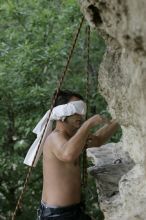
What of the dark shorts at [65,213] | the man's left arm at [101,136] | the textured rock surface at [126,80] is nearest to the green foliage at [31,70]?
the man's left arm at [101,136]

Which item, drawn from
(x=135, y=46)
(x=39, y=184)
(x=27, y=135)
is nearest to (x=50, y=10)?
(x=27, y=135)

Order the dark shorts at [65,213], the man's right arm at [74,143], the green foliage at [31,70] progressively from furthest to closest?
the green foliage at [31,70]
the dark shorts at [65,213]
the man's right arm at [74,143]

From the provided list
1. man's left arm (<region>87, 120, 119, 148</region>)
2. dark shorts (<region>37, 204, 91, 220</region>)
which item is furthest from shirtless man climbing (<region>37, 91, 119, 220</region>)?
man's left arm (<region>87, 120, 119, 148</region>)

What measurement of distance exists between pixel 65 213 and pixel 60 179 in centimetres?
30

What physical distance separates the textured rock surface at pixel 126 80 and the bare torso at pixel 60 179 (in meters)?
0.33

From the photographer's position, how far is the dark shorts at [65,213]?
4395 millimetres

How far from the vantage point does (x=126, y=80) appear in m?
3.28

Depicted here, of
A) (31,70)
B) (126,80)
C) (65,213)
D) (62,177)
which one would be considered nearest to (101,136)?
(62,177)

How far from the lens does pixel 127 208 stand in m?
3.84

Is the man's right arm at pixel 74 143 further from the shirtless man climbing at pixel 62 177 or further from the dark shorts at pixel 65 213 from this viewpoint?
the dark shorts at pixel 65 213

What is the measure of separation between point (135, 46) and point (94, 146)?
2.10m

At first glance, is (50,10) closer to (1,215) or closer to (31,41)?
(31,41)

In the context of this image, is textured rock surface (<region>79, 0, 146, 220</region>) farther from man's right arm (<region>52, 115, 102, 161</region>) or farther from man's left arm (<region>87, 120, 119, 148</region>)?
man's left arm (<region>87, 120, 119, 148</region>)

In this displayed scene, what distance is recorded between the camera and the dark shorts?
4395 mm
